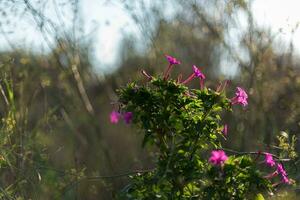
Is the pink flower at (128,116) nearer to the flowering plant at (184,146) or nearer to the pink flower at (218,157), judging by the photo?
the flowering plant at (184,146)

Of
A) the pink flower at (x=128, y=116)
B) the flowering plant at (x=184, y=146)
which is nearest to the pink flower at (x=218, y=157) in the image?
the flowering plant at (x=184, y=146)

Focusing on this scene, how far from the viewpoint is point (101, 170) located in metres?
6.99

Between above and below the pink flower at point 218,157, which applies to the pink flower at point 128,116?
above

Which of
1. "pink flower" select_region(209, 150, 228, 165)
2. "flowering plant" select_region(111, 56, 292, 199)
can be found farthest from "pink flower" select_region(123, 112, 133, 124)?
"pink flower" select_region(209, 150, 228, 165)

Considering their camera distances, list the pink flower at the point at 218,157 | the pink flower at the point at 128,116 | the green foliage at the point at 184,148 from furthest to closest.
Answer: the pink flower at the point at 128,116 → the green foliage at the point at 184,148 → the pink flower at the point at 218,157

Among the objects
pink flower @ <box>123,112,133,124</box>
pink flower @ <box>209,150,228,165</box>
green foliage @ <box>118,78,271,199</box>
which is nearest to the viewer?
pink flower @ <box>209,150,228,165</box>

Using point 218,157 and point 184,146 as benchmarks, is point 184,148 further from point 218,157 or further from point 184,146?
point 218,157

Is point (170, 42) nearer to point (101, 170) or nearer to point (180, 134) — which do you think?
point (101, 170)

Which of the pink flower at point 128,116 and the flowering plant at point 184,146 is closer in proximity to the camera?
the flowering plant at point 184,146

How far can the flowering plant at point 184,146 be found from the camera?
358cm

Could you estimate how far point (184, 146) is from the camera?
12.2ft

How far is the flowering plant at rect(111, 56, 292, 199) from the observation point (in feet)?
11.7

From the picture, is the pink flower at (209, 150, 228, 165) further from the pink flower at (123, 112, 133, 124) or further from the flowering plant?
the pink flower at (123, 112, 133, 124)

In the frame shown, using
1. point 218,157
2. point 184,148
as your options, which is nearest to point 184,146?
point 184,148
